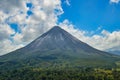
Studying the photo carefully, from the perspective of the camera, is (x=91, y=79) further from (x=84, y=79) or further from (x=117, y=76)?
(x=117, y=76)

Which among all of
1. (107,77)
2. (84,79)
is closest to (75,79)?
(84,79)

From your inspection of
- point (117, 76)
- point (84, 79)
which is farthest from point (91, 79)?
point (117, 76)

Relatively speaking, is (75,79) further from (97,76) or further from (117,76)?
(117,76)

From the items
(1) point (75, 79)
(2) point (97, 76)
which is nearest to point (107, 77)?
(2) point (97, 76)

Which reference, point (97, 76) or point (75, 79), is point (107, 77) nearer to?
point (97, 76)

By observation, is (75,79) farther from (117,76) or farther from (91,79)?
(117,76)
